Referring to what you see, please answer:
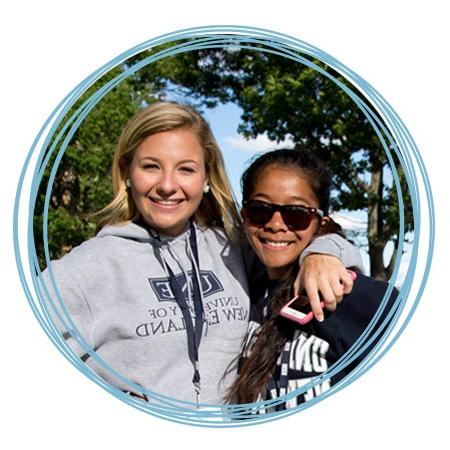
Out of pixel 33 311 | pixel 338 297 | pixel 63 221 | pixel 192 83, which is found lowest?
pixel 338 297

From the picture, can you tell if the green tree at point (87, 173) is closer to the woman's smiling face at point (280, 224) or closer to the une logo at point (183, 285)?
the une logo at point (183, 285)

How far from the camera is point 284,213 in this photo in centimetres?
180

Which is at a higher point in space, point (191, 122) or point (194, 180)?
point (191, 122)

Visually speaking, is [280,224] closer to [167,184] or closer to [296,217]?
[296,217]

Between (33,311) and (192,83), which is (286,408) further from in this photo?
(192,83)

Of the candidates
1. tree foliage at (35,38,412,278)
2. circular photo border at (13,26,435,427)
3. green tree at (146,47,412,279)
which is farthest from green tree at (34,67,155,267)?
circular photo border at (13,26,435,427)

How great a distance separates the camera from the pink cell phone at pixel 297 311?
1.69m

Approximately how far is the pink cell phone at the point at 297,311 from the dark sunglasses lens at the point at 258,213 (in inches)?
9.9

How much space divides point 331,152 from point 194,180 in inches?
123

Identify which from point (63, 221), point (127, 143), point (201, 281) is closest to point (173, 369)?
point (201, 281)

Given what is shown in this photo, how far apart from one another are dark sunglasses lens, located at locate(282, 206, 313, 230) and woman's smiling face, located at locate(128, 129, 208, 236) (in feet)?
0.98

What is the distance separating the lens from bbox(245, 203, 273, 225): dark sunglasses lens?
1.81 m

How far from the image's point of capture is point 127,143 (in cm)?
188

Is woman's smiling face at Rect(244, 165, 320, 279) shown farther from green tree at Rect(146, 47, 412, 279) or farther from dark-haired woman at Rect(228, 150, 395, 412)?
green tree at Rect(146, 47, 412, 279)
